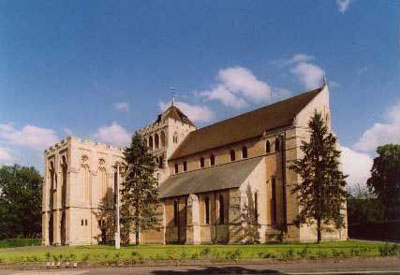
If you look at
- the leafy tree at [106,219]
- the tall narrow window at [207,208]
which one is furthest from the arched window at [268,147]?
the leafy tree at [106,219]

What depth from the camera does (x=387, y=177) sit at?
57938mm

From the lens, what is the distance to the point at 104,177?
208 feet

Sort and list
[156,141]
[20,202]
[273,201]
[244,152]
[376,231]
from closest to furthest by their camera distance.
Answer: [273,201], [244,152], [376,231], [156,141], [20,202]

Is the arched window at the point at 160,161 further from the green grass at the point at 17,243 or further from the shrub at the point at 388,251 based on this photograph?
the shrub at the point at 388,251

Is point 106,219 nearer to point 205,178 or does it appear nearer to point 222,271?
point 205,178

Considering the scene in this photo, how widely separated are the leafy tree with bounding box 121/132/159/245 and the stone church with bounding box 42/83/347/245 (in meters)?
3.81

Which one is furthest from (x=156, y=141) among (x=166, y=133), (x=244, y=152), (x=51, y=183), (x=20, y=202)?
(x=20, y=202)

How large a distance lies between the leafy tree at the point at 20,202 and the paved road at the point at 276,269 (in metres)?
62.7

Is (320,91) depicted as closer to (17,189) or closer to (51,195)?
(51,195)

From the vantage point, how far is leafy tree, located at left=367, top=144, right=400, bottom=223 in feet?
180

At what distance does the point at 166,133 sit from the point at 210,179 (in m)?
16.6

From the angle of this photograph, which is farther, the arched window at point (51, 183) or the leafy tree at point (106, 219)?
the arched window at point (51, 183)

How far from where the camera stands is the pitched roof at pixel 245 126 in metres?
47.5

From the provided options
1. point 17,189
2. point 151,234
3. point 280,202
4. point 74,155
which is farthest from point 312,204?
point 17,189
